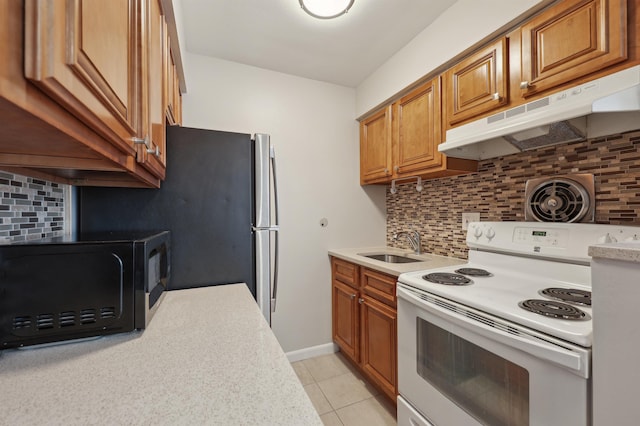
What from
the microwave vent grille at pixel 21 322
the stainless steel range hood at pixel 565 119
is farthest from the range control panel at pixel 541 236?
the microwave vent grille at pixel 21 322

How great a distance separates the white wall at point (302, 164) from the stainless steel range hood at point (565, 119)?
44.6 inches

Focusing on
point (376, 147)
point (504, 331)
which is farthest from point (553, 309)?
point (376, 147)

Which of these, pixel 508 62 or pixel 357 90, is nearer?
pixel 508 62

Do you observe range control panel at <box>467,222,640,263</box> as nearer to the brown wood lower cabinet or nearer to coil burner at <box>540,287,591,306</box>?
coil burner at <box>540,287,591,306</box>

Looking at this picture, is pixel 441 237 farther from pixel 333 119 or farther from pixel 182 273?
pixel 182 273

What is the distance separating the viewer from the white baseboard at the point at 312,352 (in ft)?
7.70

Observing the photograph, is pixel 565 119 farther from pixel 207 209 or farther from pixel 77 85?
pixel 207 209

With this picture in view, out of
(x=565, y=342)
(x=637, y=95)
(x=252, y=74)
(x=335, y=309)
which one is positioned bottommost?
(x=335, y=309)

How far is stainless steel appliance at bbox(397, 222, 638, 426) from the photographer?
31.8 inches

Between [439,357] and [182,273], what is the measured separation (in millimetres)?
1302

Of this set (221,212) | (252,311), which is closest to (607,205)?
(252,311)

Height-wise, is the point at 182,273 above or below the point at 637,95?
below

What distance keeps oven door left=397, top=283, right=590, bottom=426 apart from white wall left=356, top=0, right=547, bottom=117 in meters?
1.44

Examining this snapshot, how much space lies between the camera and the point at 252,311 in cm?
103
